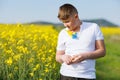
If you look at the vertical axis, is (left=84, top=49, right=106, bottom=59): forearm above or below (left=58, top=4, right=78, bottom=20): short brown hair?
below

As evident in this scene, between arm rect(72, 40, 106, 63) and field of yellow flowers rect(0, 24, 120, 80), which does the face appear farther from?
field of yellow flowers rect(0, 24, 120, 80)

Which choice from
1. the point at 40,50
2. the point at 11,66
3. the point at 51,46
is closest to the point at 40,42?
the point at 51,46

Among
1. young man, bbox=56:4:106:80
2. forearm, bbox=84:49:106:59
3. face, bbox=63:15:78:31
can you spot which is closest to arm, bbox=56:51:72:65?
young man, bbox=56:4:106:80

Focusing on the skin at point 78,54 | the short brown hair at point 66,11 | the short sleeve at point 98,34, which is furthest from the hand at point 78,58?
the short brown hair at point 66,11

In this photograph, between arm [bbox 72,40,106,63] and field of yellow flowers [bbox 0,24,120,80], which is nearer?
arm [bbox 72,40,106,63]

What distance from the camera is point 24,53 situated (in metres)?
7.75

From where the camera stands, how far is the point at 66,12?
3.96m

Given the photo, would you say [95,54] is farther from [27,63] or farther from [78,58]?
[27,63]

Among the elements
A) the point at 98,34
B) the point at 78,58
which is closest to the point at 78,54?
the point at 78,58

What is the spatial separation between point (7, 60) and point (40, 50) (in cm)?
80

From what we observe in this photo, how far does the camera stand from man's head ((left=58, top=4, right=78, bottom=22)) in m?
3.94

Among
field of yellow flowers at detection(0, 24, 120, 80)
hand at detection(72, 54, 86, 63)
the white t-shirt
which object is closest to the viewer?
hand at detection(72, 54, 86, 63)

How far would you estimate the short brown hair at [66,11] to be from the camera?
3.94m

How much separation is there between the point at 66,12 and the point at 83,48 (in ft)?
1.13
